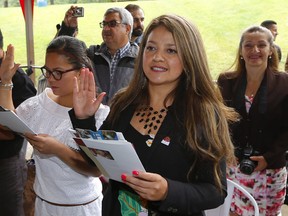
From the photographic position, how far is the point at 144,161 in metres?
1.15

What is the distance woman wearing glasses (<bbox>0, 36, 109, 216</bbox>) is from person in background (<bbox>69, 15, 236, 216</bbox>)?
0.22 metres

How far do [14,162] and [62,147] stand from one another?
0.66 meters

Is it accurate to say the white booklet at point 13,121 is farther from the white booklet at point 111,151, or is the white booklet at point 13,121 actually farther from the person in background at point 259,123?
the person in background at point 259,123

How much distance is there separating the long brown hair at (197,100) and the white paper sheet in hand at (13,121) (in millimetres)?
556

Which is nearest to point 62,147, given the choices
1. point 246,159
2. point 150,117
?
point 150,117

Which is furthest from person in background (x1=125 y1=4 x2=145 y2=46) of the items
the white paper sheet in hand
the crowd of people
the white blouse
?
the white paper sheet in hand

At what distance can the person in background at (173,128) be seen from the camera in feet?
3.57

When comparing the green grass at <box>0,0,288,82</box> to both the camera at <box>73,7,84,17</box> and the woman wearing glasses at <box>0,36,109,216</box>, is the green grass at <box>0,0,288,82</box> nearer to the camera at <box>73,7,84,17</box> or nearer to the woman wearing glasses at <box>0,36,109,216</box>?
the camera at <box>73,7,84,17</box>

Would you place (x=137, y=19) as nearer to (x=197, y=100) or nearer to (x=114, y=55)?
(x=114, y=55)

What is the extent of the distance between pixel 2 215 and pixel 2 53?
2.94 feet

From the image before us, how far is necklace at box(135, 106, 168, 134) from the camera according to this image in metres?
1.20

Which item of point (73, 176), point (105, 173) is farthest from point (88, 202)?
point (105, 173)

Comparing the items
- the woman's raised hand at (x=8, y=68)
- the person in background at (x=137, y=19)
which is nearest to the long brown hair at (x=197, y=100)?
the woman's raised hand at (x=8, y=68)

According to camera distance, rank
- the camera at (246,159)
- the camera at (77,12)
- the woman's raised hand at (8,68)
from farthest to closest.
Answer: the camera at (77,12)
the camera at (246,159)
the woman's raised hand at (8,68)
